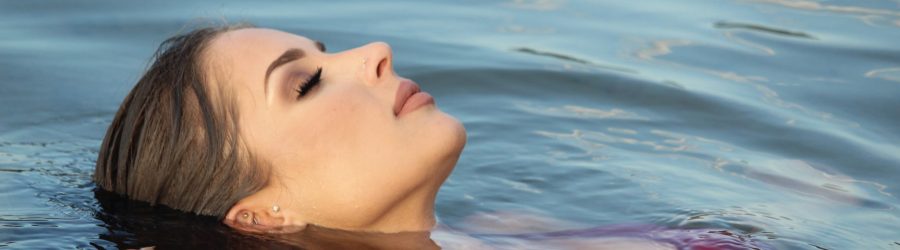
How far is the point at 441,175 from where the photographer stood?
4.07 m

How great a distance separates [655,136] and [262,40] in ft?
6.99

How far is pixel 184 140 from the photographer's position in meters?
4.05

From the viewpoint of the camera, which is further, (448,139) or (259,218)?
(259,218)

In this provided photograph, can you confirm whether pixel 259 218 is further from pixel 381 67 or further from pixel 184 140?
pixel 381 67

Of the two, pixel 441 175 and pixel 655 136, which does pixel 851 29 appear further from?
pixel 441 175

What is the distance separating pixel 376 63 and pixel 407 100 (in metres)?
0.13

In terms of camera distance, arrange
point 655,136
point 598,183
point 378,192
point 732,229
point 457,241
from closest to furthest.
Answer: point 378,192, point 457,241, point 732,229, point 598,183, point 655,136

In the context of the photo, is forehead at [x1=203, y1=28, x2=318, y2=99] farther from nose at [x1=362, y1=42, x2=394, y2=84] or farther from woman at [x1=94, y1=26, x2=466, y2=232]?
nose at [x1=362, y1=42, x2=394, y2=84]

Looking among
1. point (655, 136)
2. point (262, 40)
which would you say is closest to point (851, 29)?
point (655, 136)

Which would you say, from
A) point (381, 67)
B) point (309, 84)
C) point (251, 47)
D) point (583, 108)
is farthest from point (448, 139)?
point (583, 108)

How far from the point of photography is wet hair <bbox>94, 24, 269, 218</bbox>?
4012mm

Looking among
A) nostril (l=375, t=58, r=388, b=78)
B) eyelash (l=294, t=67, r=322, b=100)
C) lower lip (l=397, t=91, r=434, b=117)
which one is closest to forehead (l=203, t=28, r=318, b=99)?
eyelash (l=294, t=67, r=322, b=100)

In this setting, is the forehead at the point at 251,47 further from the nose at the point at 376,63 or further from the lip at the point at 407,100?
the lip at the point at 407,100

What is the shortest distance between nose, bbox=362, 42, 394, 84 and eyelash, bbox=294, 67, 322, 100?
13 cm
